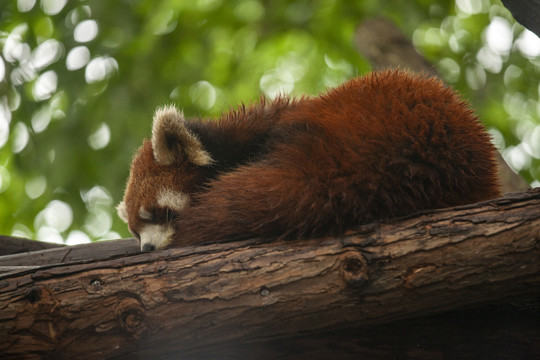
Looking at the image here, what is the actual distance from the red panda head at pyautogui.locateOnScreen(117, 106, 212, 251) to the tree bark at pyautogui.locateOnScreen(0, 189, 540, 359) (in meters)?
0.67

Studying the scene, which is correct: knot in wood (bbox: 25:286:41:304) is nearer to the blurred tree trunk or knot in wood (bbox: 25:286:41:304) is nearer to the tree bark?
the tree bark

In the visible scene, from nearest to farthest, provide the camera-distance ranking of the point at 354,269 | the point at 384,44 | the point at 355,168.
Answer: the point at 354,269 → the point at 355,168 → the point at 384,44

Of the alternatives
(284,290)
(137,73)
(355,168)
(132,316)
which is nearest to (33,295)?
(132,316)

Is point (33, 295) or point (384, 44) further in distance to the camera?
point (384, 44)

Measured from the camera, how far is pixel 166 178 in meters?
2.43

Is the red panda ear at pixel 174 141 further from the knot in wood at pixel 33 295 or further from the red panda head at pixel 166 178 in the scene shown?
the knot in wood at pixel 33 295

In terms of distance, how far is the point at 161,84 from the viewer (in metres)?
4.46

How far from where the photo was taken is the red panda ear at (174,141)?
2.35 meters

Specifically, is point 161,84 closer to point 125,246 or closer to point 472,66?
point 125,246

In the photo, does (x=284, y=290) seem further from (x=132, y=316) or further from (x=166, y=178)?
(x=166, y=178)

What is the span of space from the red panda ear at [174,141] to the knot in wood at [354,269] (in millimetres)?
968

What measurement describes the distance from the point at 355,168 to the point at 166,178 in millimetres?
992

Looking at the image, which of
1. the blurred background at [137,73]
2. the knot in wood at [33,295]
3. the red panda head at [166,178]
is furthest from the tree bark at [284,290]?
the blurred background at [137,73]

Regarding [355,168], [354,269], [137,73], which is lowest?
[137,73]
